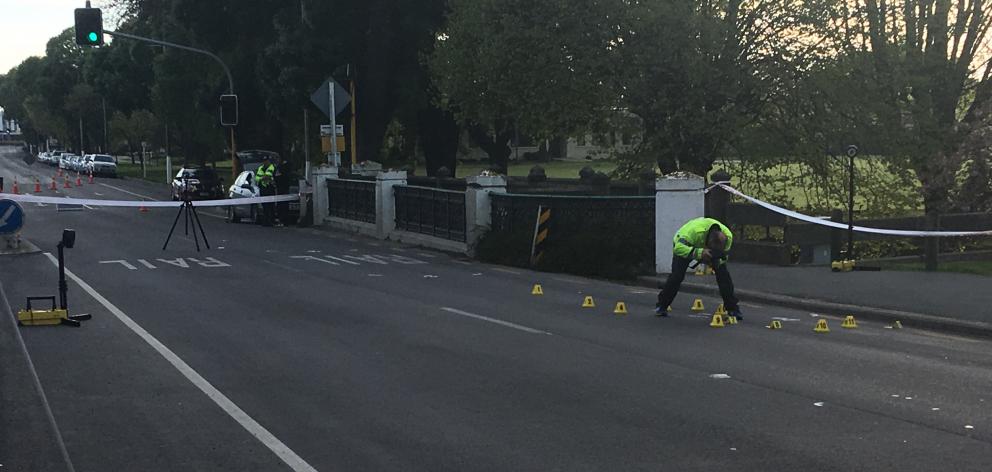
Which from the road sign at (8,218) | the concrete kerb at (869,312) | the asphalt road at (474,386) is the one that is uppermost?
the road sign at (8,218)

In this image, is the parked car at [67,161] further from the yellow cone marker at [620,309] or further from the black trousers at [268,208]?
the yellow cone marker at [620,309]

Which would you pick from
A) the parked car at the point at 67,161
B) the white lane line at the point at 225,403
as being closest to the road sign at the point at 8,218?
the white lane line at the point at 225,403

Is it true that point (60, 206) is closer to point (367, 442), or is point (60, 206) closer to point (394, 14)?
point (394, 14)

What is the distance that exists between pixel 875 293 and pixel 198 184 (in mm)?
35136

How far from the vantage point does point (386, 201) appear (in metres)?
28.3

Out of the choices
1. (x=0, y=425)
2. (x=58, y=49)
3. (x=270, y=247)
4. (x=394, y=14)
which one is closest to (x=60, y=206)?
(x=394, y=14)

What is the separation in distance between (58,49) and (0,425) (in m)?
137

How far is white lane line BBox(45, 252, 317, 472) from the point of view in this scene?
7.35m

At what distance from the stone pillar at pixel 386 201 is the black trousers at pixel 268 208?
6.02 m

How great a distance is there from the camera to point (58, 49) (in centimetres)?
13500

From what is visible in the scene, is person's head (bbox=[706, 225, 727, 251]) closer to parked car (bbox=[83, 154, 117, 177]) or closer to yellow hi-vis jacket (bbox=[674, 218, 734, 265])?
yellow hi-vis jacket (bbox=[674, 218, 734, 265])

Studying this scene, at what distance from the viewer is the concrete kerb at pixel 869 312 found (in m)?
13.1

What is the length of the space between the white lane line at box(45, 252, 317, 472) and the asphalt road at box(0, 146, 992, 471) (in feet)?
0.08

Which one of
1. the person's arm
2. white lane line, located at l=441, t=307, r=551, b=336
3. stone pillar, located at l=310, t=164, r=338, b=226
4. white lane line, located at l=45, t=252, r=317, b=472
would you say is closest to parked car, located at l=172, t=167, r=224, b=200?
stone pillar, located at l=310, t=164, r=338, b=226
